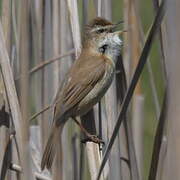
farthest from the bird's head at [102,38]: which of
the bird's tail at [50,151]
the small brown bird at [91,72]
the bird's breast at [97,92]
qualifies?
the bird's tail at [50,151]

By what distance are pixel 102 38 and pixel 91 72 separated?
9.4 inches

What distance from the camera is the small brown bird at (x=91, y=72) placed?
122 inches

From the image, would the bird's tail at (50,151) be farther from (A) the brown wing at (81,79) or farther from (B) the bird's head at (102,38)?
(B) the bird's head at (102,38)

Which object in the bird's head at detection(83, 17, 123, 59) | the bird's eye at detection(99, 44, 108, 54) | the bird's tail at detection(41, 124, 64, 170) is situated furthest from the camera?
the bird's eye at detection(99, 44, 108, 54)

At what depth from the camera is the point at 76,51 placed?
9.61 ft

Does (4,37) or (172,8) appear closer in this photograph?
(172,8)

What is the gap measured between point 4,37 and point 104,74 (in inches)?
38.6

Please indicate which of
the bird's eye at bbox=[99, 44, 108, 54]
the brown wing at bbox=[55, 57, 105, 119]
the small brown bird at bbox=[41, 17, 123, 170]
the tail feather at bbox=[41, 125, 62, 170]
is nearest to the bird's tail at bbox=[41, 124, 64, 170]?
the tail feather at bbox=[41, 125, 62, 170]

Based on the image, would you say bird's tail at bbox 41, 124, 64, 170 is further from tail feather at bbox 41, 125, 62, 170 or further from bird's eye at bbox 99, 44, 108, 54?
bird's eye at bbox 99, 44, 108, 54

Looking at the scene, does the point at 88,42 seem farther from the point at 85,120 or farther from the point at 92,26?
the point at 85,120

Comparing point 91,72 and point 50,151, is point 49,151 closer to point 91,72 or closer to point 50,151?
point 50,151

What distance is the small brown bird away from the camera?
3.10m

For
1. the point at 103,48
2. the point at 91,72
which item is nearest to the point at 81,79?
the point at 91,72

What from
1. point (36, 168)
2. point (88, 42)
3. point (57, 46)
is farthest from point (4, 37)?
point (88, 42)
